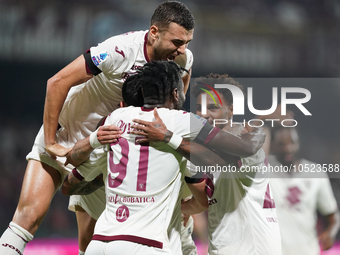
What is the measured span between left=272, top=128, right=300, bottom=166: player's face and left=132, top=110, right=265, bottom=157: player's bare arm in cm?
77

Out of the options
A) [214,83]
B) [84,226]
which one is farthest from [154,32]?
[84,226]

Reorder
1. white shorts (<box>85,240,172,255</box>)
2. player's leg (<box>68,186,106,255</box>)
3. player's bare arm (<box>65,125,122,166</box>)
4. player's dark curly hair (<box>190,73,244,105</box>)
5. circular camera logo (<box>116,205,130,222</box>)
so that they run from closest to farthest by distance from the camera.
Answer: white shorts (<box>85,240,172,255</box>), circular camera logo (<box>116,205,130,222</box>), player's bare arm (<box>65,125,122,166</box>), player's dark curly hair (<box>190,73,244,105</box>), player's leg (<box>68,186,106,255</box>)

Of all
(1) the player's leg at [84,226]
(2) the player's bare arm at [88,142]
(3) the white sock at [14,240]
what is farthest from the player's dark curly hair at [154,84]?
(1) the player's leg at [84,226]

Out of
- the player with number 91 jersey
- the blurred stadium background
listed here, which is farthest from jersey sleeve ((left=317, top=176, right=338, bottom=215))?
the blurred stadium background

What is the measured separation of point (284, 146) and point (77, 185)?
150cm

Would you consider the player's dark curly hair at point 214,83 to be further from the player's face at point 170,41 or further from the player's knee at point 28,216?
the player's knee at point 28,216

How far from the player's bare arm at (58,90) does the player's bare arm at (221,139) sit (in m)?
0.72

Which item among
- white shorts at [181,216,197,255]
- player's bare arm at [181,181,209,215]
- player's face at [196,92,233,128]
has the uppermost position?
player's face at [196,92,233,128]

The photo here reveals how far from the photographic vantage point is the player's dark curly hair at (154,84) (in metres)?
2.13

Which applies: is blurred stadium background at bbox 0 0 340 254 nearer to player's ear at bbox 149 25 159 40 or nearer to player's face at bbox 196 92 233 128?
player's face at bbox 196 92 233 128

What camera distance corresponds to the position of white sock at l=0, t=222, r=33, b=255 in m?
2.59

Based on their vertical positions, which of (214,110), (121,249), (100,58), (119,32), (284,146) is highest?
(119,32)

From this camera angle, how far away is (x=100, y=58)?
251 centimetres

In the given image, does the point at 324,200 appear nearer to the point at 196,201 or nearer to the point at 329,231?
the point at 329,231
